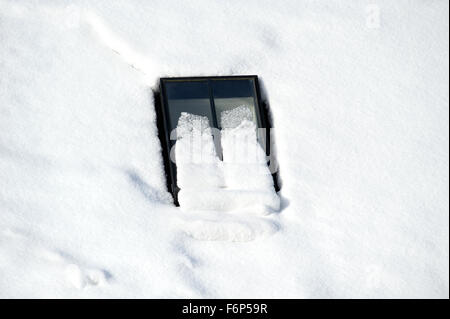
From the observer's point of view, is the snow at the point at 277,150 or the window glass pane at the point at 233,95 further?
the window glass pane at the point at 233,95

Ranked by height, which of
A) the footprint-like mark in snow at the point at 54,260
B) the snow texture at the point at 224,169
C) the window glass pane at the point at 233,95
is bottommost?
the footprint-like mark in snow at the point at 54,260

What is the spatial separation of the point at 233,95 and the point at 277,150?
2.00 feet

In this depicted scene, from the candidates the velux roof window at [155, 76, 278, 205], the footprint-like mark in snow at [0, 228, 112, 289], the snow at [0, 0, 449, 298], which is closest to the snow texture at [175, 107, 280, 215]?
the velux roof window at [155, 76, 278, 205]

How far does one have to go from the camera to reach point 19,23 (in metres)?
4.89

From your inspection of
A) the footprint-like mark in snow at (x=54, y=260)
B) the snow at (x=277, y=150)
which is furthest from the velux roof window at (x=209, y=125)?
the footprint-like mark in snow at (x=54, y=260)

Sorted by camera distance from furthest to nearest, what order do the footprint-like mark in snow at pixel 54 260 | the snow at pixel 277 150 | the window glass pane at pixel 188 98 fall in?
the window glass pane at pixel 188 98 < the snow at pixel 277 150 < the footprint-like mark in snow at pixel 54 260

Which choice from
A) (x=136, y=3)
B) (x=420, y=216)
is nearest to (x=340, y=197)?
(x=420, y=216)

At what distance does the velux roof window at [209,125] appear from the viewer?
4.44 meters

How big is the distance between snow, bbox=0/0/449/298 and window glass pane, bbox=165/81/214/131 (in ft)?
0.39

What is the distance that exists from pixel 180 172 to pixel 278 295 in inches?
46.7

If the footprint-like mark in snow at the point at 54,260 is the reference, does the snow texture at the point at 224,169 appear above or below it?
above

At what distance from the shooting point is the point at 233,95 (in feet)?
16.0

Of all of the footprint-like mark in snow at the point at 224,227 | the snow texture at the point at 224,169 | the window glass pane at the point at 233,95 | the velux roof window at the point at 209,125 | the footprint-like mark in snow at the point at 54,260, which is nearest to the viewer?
the footprint-like mark in snow at the point at 54,260

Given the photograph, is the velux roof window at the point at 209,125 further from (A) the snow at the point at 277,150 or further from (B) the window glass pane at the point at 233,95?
(A) the snow at the point at 277,150
